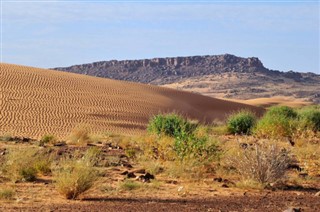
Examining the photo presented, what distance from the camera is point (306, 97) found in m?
140

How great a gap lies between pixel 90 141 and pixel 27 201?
1739 centimetres

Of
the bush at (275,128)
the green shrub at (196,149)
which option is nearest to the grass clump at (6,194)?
the green shrub at (196,149)

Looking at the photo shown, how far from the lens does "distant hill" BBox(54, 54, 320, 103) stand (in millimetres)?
154500

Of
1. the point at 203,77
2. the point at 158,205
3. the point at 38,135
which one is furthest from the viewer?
the point at 203,77

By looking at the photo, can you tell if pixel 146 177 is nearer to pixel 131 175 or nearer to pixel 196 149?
pixel 131 175

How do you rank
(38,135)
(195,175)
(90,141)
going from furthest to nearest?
(38,135), (90,141), (195,175)

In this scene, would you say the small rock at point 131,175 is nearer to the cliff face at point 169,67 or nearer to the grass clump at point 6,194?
the grass clump at point 6,194

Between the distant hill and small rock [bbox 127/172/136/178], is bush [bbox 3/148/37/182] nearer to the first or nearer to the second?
small rock [bbox 127/172/136/178]

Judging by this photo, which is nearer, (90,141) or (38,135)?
(90,141)

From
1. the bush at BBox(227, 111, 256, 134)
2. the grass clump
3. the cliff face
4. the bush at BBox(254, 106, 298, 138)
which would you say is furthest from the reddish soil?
the cliff face

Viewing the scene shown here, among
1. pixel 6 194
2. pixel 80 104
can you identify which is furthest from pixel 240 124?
pixel 6 194

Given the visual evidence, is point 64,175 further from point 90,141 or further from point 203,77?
point 203,77

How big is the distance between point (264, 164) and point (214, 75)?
541 feet

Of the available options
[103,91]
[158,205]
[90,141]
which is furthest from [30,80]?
[158,205]
